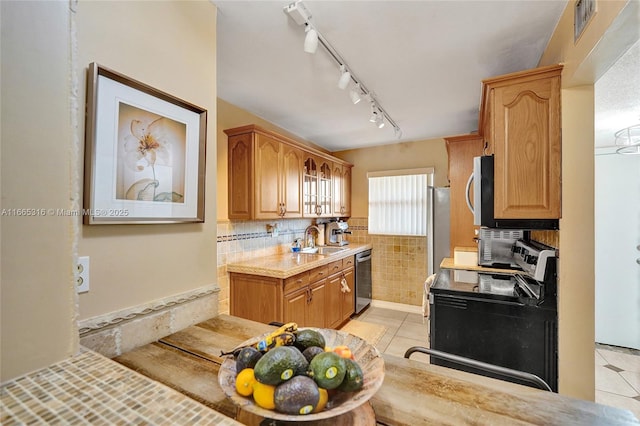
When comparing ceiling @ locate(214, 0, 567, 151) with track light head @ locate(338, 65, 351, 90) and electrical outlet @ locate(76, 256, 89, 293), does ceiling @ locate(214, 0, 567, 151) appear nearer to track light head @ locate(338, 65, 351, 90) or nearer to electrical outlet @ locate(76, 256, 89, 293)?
track light head @ locate(338, 65, 351, 90)

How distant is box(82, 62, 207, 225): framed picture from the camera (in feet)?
3.21

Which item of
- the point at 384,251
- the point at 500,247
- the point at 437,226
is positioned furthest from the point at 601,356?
the point at 384,251

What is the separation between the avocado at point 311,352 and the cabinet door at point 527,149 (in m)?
1.52

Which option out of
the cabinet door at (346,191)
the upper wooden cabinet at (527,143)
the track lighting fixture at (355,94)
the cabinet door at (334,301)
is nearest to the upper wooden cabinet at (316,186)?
the cabinet door at (346,191)

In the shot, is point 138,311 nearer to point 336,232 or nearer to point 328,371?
point 328,371

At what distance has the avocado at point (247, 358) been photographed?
26.6 inches

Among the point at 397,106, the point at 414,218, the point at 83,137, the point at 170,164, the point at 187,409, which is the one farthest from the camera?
the point at 414,218

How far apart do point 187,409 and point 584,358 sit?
6.38 feet

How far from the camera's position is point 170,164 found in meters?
1.23

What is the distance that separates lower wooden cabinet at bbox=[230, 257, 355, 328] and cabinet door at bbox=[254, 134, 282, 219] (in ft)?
2.13

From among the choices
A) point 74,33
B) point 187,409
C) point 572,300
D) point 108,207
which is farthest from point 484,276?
point 74,33

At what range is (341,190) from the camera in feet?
14.2

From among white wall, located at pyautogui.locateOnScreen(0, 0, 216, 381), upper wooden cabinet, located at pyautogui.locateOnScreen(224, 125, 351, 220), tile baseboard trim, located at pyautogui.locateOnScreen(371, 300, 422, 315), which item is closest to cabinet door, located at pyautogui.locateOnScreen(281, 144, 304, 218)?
upper wooden cabinet, located at pyautogui.locateOnScreen(224, 125, 351, 220)

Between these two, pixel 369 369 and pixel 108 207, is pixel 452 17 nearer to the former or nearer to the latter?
pixel 369 369
